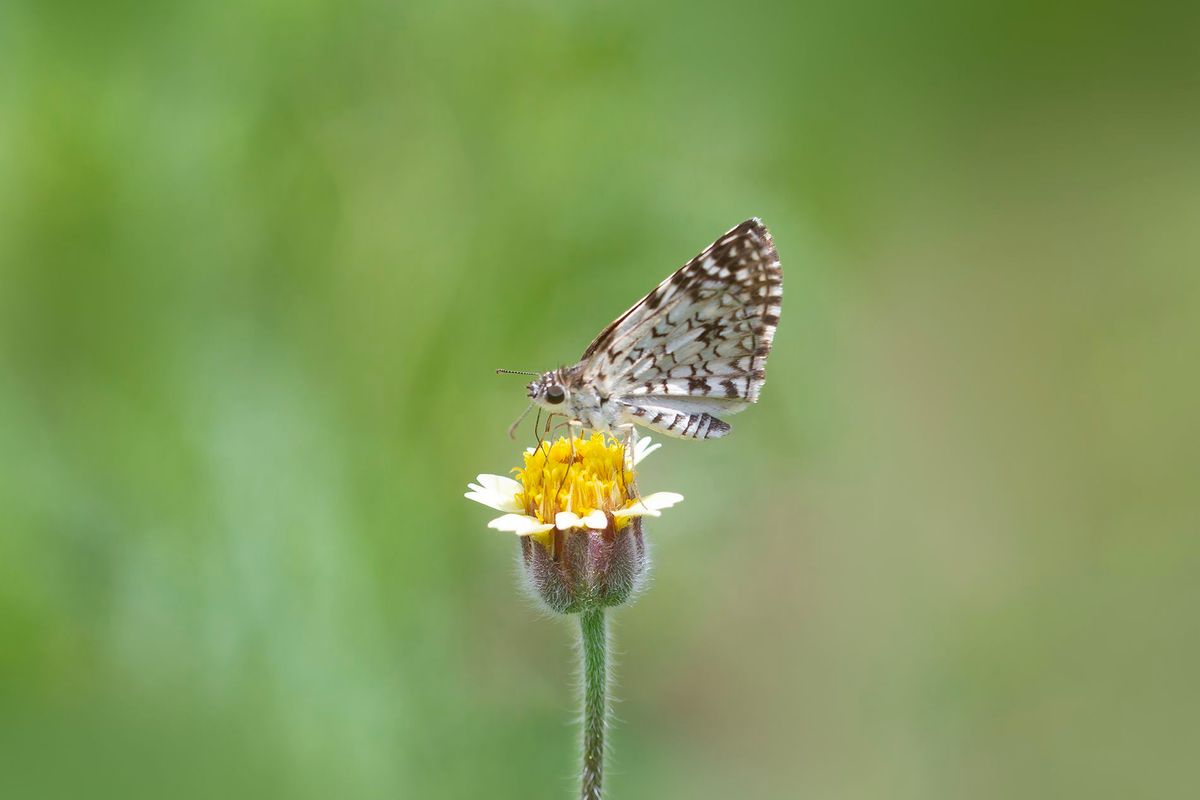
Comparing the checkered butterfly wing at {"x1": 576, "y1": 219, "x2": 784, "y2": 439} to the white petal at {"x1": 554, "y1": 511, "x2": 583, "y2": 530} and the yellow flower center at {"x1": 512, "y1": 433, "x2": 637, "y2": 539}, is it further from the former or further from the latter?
the white petal at {"x1": 554, "y1": 511, "x2": 583, "y2": 530}

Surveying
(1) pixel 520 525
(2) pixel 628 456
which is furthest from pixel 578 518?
(2) pixel 628 456

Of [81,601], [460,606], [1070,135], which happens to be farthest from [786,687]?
[1070,135]

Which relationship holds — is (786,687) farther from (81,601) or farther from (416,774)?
(81,601)

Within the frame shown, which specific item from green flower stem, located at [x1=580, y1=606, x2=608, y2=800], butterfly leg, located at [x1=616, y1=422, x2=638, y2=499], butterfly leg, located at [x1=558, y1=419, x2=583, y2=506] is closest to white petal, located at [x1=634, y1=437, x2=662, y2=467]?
butterfly leg, located at [x1=616, y1=422, x2=638, y2=499]

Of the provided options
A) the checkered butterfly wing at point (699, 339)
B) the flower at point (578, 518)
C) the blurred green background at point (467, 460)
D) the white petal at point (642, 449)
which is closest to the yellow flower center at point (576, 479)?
the flower at point (578, 518)

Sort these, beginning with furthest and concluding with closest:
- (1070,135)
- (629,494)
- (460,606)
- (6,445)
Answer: (1070,135) < (460,606) < (6,445) < (629,494)

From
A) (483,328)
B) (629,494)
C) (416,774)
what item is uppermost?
(483,328)
